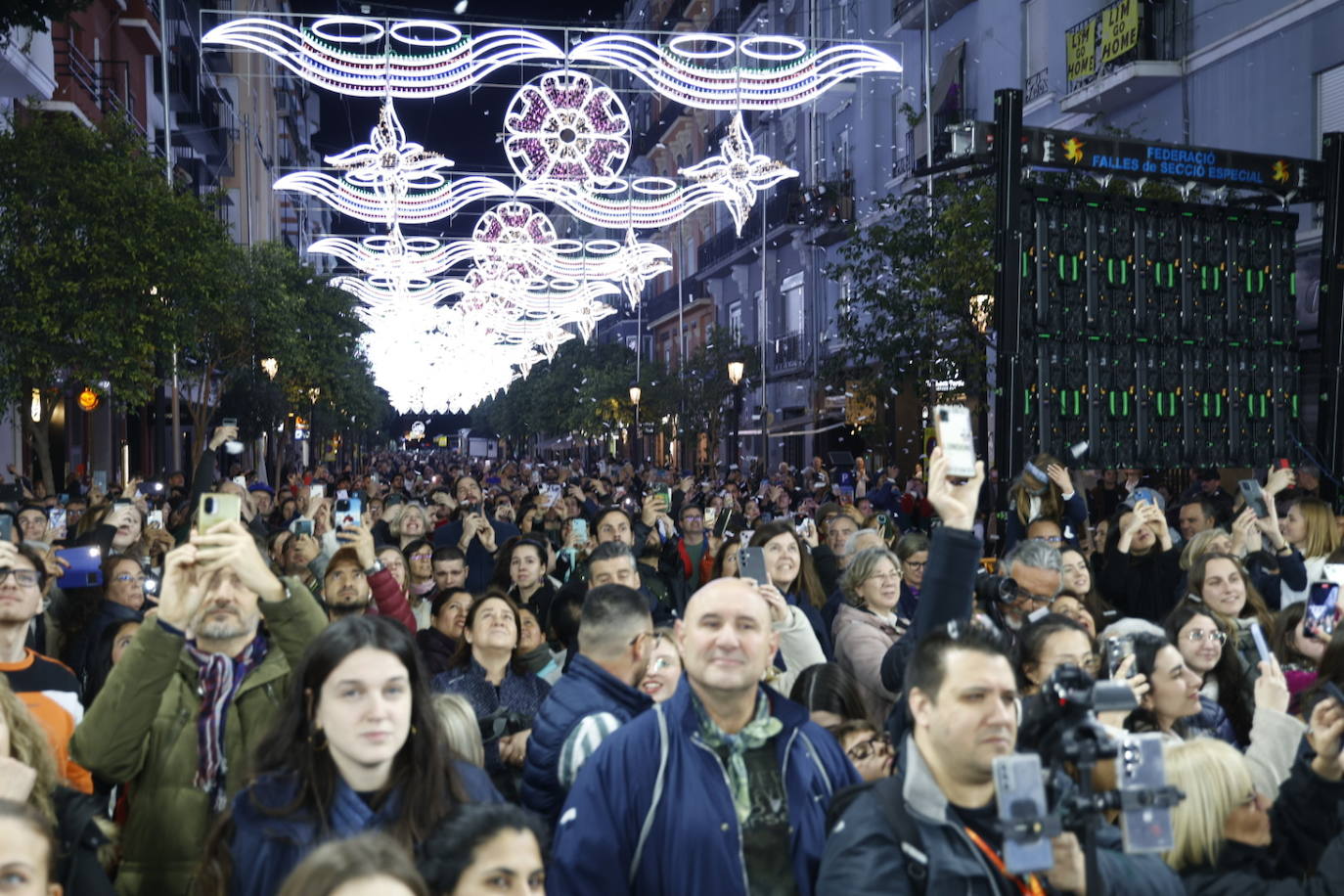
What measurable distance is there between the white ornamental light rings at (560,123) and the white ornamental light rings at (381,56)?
1046 millimetres

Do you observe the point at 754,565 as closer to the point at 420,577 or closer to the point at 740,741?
the point at 740,741

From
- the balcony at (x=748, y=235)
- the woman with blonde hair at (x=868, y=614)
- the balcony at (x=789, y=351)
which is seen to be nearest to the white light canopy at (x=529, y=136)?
the balcony at (x=748, y=235)

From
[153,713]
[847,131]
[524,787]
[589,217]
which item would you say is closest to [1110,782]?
[524,787]

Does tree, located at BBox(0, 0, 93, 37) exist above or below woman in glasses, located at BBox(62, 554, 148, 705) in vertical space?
above

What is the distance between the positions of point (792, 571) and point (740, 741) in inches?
205

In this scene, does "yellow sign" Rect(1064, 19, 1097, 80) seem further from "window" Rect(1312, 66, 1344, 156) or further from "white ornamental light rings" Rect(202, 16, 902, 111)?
"white ornamental light rings" Rect(202, 16, 902, 111)

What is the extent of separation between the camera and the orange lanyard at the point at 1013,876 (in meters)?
3.38

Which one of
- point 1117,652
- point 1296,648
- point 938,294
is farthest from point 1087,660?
point 938,294

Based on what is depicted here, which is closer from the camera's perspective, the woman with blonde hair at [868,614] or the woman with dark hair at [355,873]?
the woman with dark hair at [355,873]

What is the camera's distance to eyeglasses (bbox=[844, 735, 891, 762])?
5.62 meters

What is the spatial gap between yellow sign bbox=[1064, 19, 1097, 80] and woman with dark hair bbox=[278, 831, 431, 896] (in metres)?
23.6

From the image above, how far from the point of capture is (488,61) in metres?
18.3

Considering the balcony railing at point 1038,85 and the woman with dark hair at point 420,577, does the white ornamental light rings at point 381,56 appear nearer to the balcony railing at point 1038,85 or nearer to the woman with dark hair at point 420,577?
the woman with dark hair at point 420,577

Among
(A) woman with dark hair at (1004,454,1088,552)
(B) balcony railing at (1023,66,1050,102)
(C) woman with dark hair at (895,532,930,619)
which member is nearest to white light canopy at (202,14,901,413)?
(B) balcony railing at (1023,66,1050,102)
